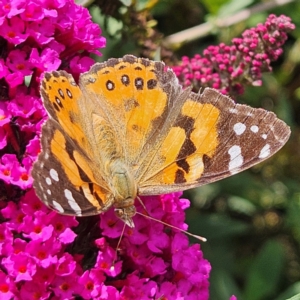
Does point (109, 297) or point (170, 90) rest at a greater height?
point (170, 90)

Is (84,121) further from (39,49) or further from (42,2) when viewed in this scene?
(42,2)

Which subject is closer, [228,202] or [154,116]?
[154,116]

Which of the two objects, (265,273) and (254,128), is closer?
(254,128)

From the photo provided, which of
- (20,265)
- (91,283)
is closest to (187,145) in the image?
(91,283)

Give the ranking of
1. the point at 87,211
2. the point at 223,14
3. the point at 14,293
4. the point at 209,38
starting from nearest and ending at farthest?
1. the point at 87,211
2. the point at 14,293
3. the point at 223,14
4. the point at 209,38

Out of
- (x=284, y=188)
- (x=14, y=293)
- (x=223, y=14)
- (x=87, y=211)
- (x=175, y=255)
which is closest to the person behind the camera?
(x=87, y=211)

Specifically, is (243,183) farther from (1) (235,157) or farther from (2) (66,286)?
(2) (66,286)

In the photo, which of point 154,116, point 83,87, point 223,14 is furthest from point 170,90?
point 223,14
